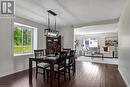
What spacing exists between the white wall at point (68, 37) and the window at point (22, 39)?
218 centimetres

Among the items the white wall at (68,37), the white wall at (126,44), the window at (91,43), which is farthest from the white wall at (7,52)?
the window at (91,43)

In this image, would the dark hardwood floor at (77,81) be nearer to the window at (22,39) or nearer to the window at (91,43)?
the window at (22,39)

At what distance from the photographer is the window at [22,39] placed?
195 inches

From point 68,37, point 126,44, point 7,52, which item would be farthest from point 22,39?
point 126,44

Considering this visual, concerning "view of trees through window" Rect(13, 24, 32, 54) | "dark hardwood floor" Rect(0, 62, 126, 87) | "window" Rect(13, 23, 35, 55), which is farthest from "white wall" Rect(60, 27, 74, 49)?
"dark hardwood floor" Rect(0, 62, 126, 87)

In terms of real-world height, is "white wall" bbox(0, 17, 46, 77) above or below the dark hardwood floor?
above

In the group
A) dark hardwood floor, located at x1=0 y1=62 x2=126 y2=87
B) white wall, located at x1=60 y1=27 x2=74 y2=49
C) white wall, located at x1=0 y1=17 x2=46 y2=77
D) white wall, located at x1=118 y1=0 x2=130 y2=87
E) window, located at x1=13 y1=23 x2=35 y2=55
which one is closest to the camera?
white wall, located at x1=118 y1=0 x2=130 y2=87

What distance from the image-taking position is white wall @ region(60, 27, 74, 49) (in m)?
7.07

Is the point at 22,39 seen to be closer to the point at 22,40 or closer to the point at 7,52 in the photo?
the point at 22,40

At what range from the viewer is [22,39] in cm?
534

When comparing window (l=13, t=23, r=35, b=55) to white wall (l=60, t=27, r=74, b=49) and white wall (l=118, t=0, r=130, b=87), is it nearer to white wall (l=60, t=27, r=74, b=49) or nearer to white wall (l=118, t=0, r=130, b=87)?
white wall (l=60, t=27, r=74, b=49)

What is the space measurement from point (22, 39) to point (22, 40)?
2.0 inches

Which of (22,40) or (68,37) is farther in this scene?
(68,37)

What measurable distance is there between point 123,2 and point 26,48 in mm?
4700
